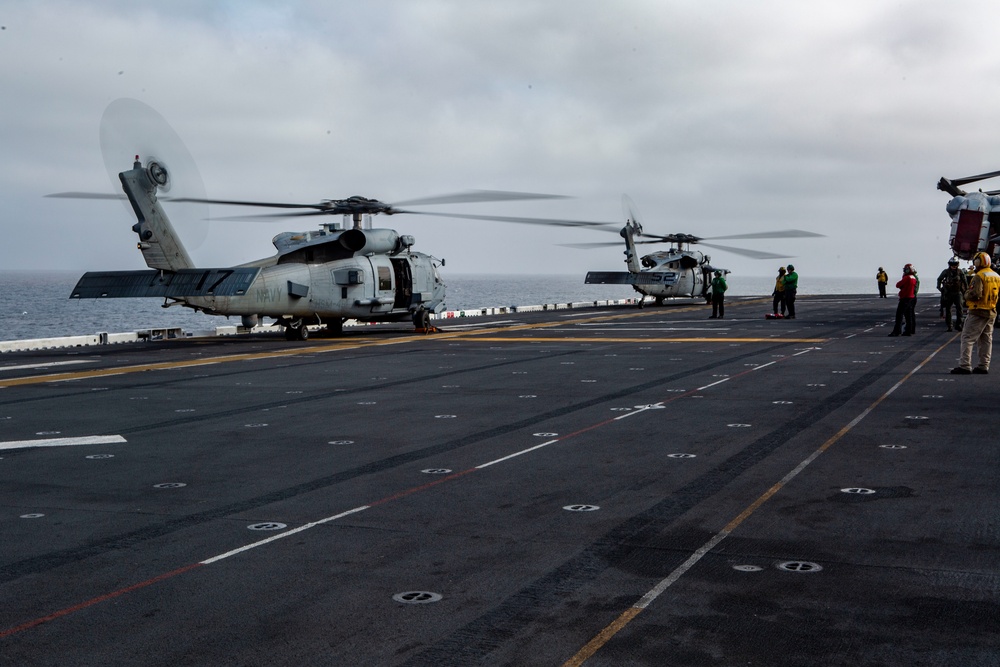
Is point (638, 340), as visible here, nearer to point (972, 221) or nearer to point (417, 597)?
point (972, 221)

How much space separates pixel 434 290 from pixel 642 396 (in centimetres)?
2000

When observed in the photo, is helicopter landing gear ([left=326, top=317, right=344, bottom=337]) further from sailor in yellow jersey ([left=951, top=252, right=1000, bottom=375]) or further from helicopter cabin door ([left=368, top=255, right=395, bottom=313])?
sailor in yellow jersey ([left=951, top=252, right=1000, bottom=375])

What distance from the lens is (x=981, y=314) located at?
56.1 feet

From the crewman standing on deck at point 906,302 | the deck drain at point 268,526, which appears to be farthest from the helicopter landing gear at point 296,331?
the deck drain at point 268,526

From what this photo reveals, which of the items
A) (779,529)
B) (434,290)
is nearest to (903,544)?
(779,529)

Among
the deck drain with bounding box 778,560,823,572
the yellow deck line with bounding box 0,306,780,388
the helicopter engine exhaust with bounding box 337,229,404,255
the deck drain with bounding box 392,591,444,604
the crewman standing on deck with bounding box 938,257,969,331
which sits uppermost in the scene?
the helicopter engine exhaust with bounding box 337,229,404,255

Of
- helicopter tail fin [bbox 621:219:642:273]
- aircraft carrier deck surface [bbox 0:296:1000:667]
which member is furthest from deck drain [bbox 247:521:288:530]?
helicopter tail fin [bbox 621:219:642:273]

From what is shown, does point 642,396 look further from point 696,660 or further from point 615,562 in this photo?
point 696,660

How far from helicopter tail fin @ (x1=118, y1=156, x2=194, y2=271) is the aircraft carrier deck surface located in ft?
35.5

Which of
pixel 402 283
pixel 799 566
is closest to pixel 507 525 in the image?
pixel 799 566

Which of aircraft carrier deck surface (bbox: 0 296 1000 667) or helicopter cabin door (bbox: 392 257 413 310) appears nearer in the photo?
aircraft carrier deck surface (bbox: 0 296 1000 667)

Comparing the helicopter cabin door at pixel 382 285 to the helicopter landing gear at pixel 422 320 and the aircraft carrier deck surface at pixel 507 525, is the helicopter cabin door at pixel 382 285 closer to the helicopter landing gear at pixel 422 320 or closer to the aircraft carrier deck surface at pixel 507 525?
the helicopter landing gear at pixel 422 320

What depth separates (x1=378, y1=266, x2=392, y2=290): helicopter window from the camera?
32344 millimetres

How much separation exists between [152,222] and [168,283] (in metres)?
1.83
